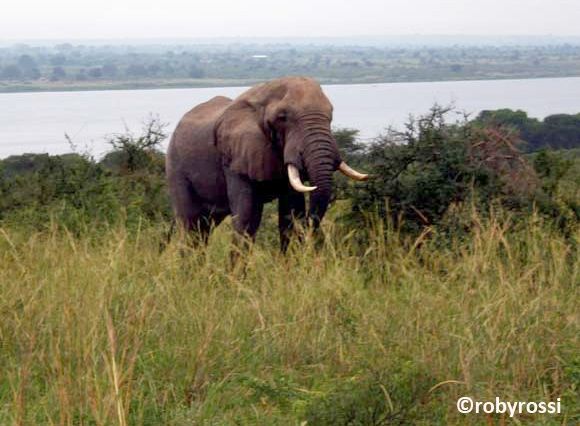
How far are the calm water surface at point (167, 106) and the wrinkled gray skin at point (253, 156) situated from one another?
9885 mm

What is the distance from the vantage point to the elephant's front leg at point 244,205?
8.99m

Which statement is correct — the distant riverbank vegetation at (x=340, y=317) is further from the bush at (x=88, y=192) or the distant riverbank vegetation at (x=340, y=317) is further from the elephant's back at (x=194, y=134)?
the bush at (x=88, y=192)

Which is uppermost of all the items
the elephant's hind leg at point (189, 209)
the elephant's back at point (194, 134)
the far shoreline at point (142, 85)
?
the elephant's back at point (194, 134)

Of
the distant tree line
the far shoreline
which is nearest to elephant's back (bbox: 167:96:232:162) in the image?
the distant tree line

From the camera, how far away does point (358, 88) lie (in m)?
45.3

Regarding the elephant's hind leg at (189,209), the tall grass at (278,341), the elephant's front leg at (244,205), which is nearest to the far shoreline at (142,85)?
the elephant's hind leg at (189,209)

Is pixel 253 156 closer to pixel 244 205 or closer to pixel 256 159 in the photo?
pixel 256 159

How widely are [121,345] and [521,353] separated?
172cm

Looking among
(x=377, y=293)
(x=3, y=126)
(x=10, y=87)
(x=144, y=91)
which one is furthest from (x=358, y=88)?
(x=377, y=293)

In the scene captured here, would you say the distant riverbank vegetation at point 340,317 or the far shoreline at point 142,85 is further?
the far shoreline at point 142,85

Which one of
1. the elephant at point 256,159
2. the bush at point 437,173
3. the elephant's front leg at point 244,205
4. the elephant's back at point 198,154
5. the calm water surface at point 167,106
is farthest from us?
the calm water surface at point 167,106

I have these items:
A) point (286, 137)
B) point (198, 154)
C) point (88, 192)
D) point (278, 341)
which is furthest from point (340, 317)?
point (88, 192)

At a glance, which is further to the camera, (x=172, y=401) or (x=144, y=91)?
(x=144, y=91)

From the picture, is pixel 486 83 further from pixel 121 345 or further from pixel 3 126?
pixel 121 345
